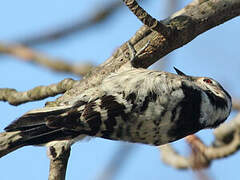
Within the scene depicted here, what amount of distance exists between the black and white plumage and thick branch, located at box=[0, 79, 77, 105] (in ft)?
1.01

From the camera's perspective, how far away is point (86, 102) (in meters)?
4.31

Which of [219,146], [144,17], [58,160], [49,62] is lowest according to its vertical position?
[219,146]

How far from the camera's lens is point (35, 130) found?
401cm

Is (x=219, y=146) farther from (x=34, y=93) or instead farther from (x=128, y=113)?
(x=34, y=93)

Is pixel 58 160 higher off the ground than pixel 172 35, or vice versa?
pixel 172 35

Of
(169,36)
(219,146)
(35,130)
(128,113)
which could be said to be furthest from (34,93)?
(219,146)

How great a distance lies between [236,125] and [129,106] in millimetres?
947

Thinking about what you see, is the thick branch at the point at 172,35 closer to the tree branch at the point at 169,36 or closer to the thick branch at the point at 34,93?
the tree branch at the point at 169,36

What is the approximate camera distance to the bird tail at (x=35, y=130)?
393 cm

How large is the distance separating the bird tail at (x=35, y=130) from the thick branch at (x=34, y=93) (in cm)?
49

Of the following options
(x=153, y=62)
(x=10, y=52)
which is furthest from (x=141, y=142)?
(x=10, y=52)

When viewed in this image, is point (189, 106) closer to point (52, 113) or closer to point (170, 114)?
point (170, 114)

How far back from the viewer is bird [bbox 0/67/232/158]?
404 cm

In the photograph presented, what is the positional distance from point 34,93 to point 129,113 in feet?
2.92
